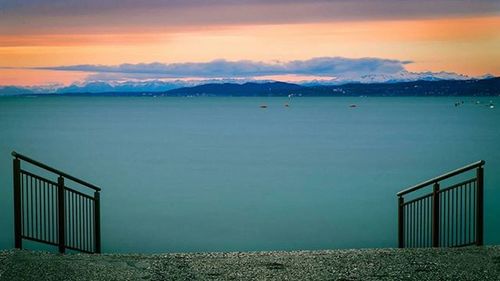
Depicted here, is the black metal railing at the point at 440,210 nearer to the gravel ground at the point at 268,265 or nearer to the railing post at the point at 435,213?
the railing post at the point at 435,213

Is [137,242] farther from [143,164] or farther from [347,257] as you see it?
[143,164]

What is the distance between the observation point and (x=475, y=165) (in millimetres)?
7344

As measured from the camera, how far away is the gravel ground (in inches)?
244

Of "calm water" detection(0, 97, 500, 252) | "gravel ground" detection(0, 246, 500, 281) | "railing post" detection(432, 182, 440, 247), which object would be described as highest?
"railing post" detection(432, 182, 440, 247)

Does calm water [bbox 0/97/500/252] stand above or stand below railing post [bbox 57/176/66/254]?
below

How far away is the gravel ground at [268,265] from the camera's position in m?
6.19

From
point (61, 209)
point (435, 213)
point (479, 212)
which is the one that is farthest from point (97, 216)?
point (479, 212)

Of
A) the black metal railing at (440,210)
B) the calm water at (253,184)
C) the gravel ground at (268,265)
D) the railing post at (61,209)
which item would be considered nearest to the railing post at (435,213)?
the black metal railing at (440,210)

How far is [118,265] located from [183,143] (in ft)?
128

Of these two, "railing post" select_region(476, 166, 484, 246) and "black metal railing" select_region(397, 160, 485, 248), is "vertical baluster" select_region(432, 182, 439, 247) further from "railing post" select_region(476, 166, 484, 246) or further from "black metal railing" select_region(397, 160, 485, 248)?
"railing post" select_region(476, 166, 484, 246)

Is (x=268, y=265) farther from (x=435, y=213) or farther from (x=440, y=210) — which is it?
(x=440, y=210)

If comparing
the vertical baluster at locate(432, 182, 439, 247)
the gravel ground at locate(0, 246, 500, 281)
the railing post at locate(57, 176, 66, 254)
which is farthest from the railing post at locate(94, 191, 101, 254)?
the vertical baluster at locate(432, 182, 439, 247)

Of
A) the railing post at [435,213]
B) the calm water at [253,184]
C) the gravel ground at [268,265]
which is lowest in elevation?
the calm water at [253,184]

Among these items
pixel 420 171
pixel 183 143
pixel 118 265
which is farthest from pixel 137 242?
pixel 183 143
